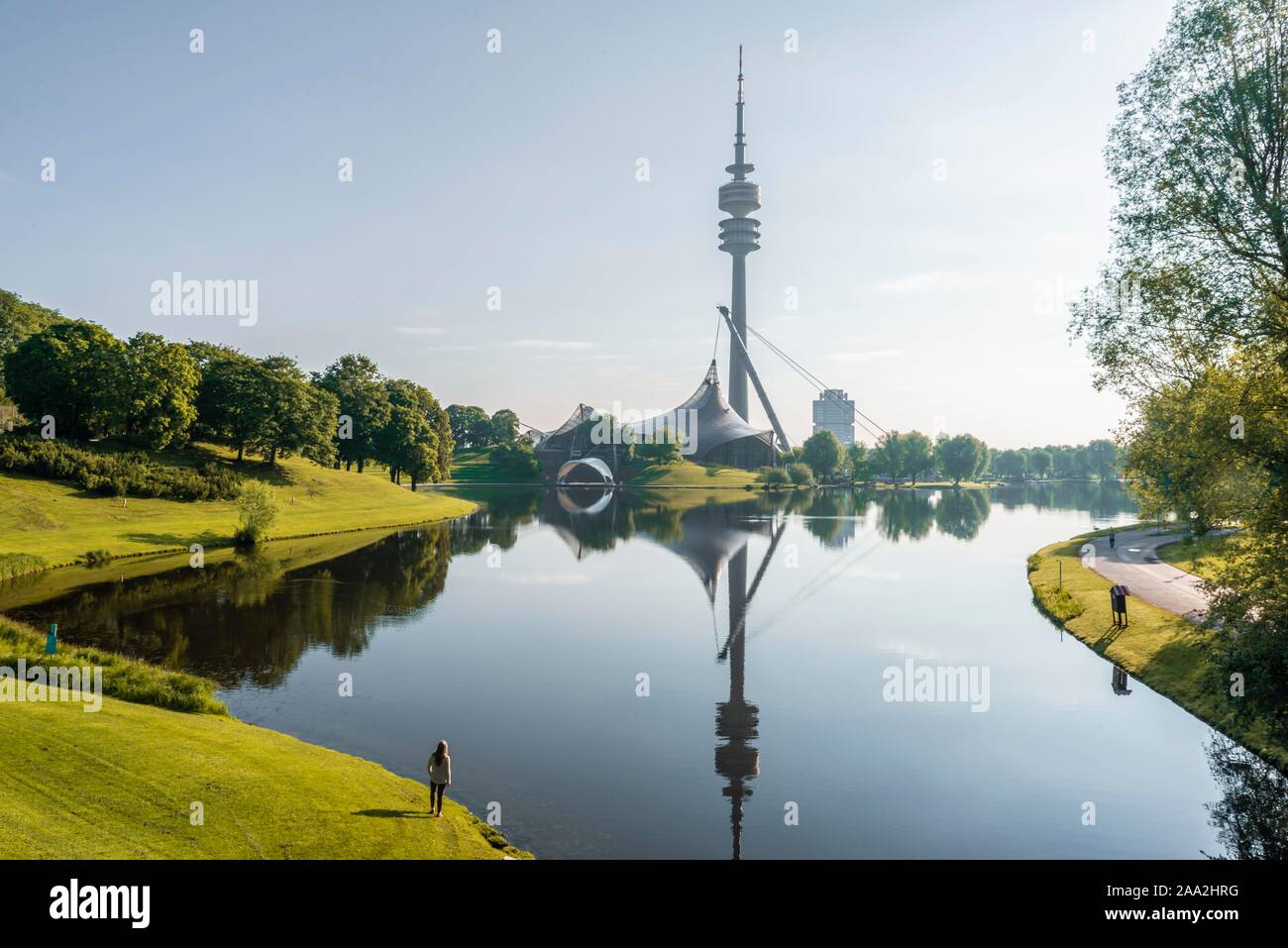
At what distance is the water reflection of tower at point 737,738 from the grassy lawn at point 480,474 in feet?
420

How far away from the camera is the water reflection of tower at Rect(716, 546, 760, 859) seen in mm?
14828

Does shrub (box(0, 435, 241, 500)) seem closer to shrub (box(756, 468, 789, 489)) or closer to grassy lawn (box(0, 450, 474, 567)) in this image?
grassy lawn (box(0, 450, 474, 567))

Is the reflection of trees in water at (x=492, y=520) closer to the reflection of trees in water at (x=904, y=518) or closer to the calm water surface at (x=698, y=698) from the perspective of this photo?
the calm water surface at (x=698, y=698)

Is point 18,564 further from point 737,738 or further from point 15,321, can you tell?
point 15,321

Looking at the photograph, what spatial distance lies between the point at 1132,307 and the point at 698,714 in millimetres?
18414

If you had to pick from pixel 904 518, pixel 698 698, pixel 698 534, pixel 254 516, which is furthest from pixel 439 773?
pixel 904 518

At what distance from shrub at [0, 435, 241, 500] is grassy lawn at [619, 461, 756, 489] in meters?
104

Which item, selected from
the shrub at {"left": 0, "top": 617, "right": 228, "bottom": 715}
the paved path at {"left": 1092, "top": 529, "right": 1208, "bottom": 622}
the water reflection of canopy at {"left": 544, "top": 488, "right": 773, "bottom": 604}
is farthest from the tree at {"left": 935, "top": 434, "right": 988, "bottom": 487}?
the shrub at {"left": 0, "top": 617, "right": 228, "bottom": 715}

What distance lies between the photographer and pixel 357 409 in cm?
8756

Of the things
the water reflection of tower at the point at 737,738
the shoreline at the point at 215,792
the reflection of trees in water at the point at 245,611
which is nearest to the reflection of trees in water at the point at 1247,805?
the water reflection of tower at the point at 737,738

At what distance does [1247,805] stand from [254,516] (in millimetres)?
52501

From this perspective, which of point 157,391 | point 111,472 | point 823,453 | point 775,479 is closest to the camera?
point 111,472

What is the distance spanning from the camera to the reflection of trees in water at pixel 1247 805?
1330cm
